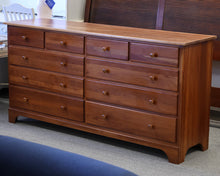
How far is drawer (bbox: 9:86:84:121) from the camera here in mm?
3408

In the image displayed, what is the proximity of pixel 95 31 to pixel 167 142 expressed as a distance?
980mm

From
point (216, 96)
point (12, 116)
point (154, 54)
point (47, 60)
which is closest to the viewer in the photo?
point (154, 54)

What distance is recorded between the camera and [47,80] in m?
3.49

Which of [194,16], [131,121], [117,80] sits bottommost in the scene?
[131,121]

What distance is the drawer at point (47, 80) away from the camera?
336 centimetres

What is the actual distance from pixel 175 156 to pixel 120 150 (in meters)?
0.45

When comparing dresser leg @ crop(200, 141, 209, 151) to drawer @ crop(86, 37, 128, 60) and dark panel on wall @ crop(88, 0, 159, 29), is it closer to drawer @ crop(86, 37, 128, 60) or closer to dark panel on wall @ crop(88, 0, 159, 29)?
drawer @ crop(86, 37, 128, 60)

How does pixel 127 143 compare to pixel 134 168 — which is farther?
pixel 127 143

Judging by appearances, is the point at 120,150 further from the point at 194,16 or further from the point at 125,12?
the point at 125,12

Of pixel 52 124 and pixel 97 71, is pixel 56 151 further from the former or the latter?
pixel 52 124

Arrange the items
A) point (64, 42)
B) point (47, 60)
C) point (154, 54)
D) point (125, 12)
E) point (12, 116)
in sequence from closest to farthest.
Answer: point (154, 54) → point (64, 42) → point (47, 60) → point (12, 116) → point (125, 12)

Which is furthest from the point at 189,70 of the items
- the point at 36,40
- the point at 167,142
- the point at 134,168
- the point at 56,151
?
the point at 56,151

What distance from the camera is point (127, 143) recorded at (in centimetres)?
339

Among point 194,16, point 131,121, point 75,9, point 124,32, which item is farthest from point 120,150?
point 75,9
